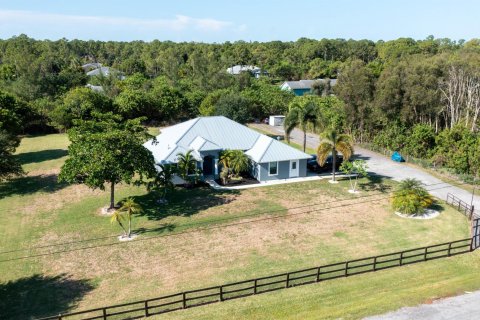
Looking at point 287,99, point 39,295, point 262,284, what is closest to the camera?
point 262,284

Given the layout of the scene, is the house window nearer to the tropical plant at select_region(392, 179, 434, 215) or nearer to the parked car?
the parked car

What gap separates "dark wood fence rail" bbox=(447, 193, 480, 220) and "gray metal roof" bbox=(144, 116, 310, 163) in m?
11.8

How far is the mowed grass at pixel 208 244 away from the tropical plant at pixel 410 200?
37.9 inches

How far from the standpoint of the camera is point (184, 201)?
3058cm

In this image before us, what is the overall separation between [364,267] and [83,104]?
43.1 meters

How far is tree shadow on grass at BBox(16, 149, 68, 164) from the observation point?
141 ft

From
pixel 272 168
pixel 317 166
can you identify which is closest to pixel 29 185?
pixel 272 168

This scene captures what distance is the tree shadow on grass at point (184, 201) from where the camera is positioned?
28.3m

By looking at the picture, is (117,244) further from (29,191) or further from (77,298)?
(29,191)

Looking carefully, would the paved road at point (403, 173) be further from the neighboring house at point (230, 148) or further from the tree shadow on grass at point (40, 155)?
the tree shadow on grass at point (40, 155)

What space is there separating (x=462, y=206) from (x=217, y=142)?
20.0 m

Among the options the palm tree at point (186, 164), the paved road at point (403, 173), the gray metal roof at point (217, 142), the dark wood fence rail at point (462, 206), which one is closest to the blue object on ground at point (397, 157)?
the paved road at point (403, 173)

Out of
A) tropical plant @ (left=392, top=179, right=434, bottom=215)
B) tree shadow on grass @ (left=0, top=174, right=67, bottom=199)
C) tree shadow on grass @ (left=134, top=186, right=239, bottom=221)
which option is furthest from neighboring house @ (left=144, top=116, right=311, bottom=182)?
tropical plant @ (left=392, top=179, right=434, bottom=215)

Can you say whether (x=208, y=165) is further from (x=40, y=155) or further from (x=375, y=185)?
(x=40, y=155)
